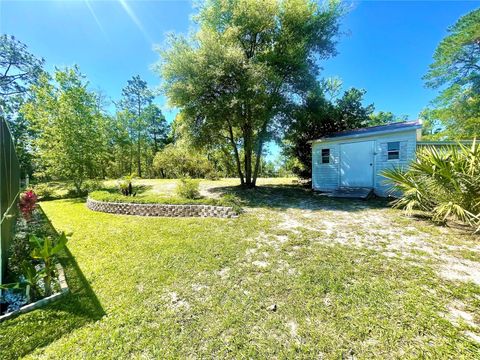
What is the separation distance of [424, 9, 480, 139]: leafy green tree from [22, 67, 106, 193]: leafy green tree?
2316cm

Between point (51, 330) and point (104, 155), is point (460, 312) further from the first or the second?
point (104, 155)

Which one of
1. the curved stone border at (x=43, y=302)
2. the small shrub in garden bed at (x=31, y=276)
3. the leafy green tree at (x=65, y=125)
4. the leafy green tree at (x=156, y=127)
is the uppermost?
the leafy green tree at (x=156, y=127)

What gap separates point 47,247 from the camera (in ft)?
8.68

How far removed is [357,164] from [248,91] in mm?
6271

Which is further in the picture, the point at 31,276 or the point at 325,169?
the point at 325,169

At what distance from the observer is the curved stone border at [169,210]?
6.18 metres

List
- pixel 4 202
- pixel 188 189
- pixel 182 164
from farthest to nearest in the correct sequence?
pixel 182 164
pixel 188 189
pixel 4 202

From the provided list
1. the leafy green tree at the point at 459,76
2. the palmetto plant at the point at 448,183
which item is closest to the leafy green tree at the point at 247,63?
the palmetto plant at the point at 448,183

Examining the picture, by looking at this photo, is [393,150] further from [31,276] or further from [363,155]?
[31,276]

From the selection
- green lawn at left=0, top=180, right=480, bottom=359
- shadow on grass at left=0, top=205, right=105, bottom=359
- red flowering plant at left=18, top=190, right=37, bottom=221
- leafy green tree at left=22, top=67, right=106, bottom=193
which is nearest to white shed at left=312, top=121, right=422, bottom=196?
green lawn at left=0, top=180, right=480, bottom=359

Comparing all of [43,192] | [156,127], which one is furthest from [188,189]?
[156,127]

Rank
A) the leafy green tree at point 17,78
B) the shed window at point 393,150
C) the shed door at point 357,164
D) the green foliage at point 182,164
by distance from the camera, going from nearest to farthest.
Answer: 1. the shed window at point 393,150
2. the shed door at point 357,164
3. the leafy green tree at point 17,78
4. the green foliage at point 182,164

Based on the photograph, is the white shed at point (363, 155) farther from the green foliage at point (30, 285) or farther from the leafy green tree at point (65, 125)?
the leafy green tree at point (65, 125)

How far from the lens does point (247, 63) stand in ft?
31.2
